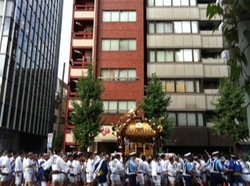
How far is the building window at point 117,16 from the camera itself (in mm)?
30516

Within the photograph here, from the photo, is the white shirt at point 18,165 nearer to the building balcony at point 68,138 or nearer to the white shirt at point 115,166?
the white shirt at point 115,166

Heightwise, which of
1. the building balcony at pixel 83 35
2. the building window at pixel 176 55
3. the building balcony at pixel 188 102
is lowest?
the building balcony at pixel 188 102

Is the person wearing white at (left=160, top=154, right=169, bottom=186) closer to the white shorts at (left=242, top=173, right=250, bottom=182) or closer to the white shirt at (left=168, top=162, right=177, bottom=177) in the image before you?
the white shirt at (left=168, top=162, right=177, bottom=177)

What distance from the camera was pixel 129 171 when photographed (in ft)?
43.5

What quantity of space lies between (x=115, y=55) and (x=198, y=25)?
34.7 ft

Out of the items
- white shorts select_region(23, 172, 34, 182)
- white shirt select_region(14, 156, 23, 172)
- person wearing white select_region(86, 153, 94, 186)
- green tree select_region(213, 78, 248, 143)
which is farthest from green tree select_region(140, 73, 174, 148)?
white shorts select_region(23, 172, 34, 182)

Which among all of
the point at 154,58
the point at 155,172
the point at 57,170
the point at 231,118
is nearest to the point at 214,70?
the point at 154,58

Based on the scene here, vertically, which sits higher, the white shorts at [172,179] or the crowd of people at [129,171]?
the crowd of people at [129,171]

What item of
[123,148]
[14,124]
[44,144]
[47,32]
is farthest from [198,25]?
[44,144]

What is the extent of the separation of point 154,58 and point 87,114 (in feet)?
37.8

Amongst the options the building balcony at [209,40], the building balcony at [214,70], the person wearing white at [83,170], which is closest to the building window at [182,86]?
the building balcony at [214,70]

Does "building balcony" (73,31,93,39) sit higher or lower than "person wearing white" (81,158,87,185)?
higher

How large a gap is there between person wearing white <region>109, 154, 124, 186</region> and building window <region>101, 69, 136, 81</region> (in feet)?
52.9

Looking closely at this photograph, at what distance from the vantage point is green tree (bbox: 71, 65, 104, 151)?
22188mm
